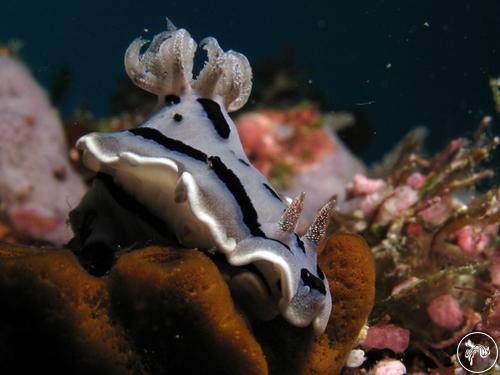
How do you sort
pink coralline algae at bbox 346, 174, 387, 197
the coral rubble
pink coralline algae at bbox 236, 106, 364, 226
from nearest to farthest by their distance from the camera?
the coral rubble
pink coralline algae at bbox 346, 174, 387, 197
pink coralline algae at bbox 236, 106, 364, 226

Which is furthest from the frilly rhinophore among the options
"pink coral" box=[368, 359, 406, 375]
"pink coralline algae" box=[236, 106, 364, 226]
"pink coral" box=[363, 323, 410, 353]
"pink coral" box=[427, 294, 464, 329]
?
"pink coralline algae" box=[236, 106, 364, 226]

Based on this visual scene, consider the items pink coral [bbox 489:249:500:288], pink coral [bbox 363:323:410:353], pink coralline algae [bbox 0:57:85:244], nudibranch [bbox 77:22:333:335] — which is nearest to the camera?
nudibranch [bbox 77:22:333:335]

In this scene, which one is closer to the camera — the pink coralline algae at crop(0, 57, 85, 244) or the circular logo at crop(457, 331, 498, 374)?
the circular logo at crop(457, 331, 498, 374)

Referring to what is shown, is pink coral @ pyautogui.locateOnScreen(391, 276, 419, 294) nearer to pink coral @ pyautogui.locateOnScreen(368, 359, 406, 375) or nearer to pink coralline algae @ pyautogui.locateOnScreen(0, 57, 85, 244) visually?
pink coral @ pyautogui.locateOnScreen(368, 359, 406, 375)

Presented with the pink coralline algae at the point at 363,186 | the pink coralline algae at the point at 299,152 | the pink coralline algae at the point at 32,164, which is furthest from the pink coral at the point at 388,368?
the pink coralline algae at the point at 32,164

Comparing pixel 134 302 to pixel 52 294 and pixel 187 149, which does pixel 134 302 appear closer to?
pixel 52 294

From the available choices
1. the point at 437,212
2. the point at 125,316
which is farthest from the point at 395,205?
the point at 125,316
